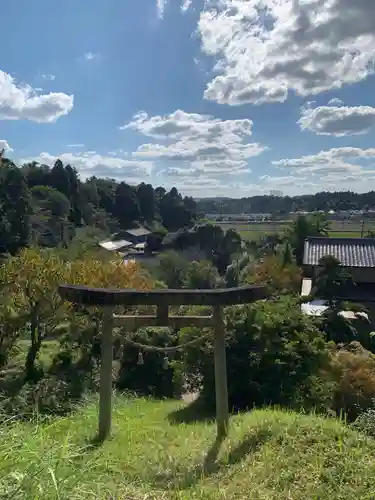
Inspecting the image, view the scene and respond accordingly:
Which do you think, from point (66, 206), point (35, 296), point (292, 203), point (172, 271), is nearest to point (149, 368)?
point (35, 296)

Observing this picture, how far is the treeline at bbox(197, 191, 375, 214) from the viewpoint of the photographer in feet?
267

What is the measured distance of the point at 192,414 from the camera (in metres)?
7.48

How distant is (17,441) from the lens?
8.89ft

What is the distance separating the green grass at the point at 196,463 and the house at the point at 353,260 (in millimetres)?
15499

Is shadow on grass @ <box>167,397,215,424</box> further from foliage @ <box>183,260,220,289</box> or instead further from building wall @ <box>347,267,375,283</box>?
foliage @ <box>183,260,220,289</box>

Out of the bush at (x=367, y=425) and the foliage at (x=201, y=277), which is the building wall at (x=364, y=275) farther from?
the bush at (x=367, y=425)

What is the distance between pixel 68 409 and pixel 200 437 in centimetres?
461

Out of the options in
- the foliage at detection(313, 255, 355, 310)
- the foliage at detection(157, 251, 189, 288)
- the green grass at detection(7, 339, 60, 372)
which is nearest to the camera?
the green grass at detection(7, 339, 60, 372)

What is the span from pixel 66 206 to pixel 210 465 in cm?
3830

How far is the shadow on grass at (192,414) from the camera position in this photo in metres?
6.91

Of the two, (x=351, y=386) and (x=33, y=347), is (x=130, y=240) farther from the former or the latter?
(x=351, y=386)

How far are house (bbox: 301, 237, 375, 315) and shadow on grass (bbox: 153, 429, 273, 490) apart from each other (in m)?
15.6

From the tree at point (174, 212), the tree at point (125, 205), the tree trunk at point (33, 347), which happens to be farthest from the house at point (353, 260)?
the tree at point (174, 212)

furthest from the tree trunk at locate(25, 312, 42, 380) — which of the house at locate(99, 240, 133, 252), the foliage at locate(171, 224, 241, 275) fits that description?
the house at locate(99, 240, 133, 252)
